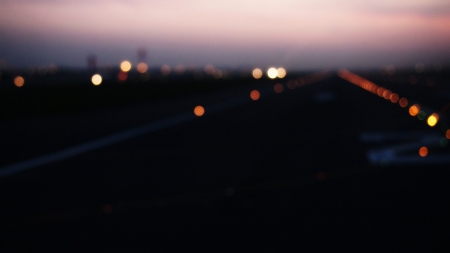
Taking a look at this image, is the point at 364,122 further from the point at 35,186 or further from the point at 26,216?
the point at 26,216

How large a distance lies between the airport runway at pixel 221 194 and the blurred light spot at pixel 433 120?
238 cm

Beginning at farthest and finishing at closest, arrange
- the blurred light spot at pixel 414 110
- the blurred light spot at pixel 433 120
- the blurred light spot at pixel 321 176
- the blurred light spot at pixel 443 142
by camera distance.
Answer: the blurred light spot at pixel 414 110 → the blurred light spot at pixel 433 120 → the blurred light spot at pixel 443 142 → the blurred light spot at pixel 321 176

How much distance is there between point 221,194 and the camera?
10125 millimetres

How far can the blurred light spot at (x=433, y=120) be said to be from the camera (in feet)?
72.0

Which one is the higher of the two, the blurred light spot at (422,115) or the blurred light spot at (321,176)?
the blurred light spot at (422,115)

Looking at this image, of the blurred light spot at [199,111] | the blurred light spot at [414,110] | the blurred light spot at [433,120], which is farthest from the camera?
the blurred light spot at [199,111]

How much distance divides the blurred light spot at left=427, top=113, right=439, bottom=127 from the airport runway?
7.80ft

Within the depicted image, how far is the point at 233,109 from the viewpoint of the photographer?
110 ft

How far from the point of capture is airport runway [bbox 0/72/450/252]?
24.2 feet

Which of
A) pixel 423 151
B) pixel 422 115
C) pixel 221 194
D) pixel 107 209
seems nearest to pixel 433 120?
pixel 422 115

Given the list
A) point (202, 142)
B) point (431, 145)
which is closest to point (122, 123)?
point (202, 142)

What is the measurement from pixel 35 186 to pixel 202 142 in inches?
300

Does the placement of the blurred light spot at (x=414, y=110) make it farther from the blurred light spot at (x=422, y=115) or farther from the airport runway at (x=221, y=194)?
the airport runway at (x=221, y=194)

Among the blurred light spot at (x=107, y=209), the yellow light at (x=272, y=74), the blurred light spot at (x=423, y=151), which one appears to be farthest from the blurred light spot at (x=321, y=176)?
the yellow light at (x=272, y=74)
